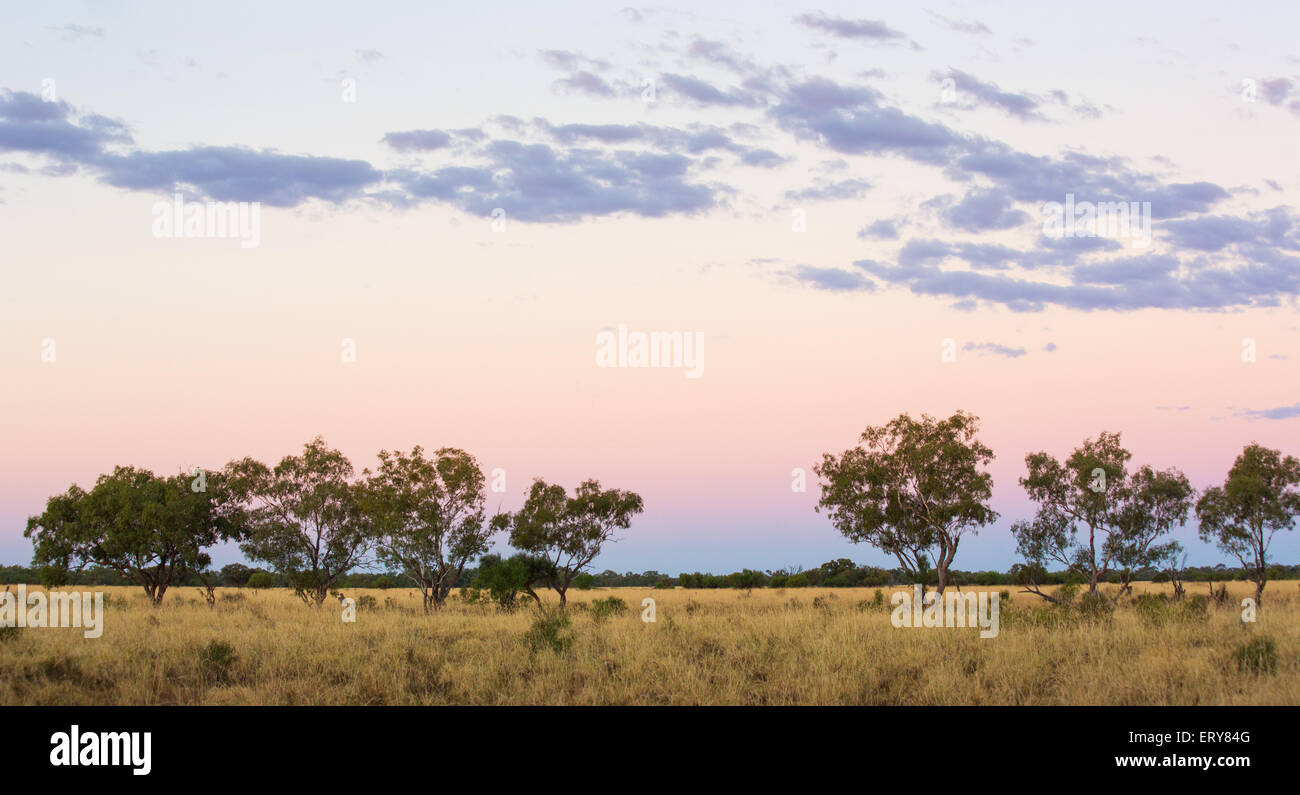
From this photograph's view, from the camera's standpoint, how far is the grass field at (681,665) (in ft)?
47.5

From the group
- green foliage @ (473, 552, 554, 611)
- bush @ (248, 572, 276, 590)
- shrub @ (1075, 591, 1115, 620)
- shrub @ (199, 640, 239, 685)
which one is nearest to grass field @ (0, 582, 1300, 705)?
shrub @ (199, 640, 239, 685)

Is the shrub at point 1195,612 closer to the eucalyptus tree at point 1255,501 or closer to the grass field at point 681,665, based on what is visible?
the grass field at point 681,665

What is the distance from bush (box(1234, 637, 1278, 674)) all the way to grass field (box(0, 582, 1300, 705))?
6 centimetres

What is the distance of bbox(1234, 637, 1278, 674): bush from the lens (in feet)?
48.3

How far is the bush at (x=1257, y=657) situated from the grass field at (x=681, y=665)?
57 mm

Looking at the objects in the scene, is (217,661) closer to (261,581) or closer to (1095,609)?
(1095,609)

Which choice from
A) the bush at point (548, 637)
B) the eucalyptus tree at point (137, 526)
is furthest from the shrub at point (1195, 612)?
the eucalyptus tree at point (137, 526)

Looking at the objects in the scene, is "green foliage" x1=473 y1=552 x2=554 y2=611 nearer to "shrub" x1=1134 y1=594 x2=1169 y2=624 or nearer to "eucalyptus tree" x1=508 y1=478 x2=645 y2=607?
"eucalyptus tree" x1=508 y1=478 x2=645 y2=607

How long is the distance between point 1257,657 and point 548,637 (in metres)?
12.9

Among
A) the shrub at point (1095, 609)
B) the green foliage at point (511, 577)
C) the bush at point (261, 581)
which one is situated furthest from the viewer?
the bush at point (261, 581)
